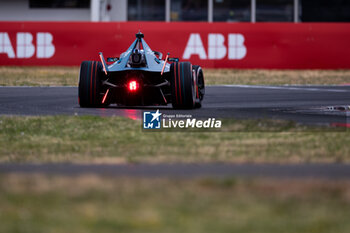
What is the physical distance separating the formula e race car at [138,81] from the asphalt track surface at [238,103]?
22 centimetres

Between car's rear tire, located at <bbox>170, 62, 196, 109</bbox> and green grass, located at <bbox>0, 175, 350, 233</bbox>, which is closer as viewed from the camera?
green grass, located at <bbox>0, 175, 350, 233</bbox>

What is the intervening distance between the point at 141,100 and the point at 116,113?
0.65 m

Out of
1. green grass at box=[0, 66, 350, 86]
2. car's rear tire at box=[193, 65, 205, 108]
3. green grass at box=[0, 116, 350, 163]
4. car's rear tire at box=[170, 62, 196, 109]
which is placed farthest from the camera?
green grass at box=[0, 66, 350, 86]

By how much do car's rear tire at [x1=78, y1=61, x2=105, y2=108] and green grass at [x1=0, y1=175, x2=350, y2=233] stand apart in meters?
6.81

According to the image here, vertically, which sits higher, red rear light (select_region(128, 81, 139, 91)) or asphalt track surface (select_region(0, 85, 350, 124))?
red rear light (select_region(128, 81, 139, 91))

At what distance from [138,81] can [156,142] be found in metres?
4.00

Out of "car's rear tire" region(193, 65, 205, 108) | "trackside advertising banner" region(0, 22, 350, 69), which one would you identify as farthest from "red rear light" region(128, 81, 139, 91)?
"trackside advertising banner" region(0, 22, 350, 69)

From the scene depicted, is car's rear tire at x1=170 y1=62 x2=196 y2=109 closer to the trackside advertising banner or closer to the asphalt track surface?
the asphalt track surface

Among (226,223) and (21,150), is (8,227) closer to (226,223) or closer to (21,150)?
(226,223)

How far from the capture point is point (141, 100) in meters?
14.2

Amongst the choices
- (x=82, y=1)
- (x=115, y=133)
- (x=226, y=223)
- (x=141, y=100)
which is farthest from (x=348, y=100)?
(x=82, y=1)

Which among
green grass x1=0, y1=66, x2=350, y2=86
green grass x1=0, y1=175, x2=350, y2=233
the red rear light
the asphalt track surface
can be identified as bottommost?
green grass x1=0, y1=66, x2=350, y2=86

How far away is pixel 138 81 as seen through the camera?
14.0 metres

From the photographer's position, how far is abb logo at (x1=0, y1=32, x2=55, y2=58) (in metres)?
27.2
